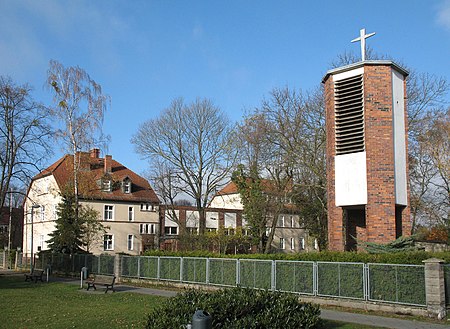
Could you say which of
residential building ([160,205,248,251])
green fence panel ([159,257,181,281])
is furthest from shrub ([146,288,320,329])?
residential building ([160,205,248,251])

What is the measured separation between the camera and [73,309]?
1631cm

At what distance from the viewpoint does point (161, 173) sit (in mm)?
46531

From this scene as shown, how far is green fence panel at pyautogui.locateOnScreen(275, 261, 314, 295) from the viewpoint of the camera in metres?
18.3

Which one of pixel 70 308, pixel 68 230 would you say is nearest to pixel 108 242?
Answer: pixel 68 230

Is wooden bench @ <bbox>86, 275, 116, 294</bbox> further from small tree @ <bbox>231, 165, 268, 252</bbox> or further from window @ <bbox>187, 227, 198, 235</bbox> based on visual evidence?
window @ <bbox>187, 227, 198, 235</bbox>

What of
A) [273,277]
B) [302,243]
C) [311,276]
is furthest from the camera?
[302,243]

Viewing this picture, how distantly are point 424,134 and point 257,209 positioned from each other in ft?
54.5

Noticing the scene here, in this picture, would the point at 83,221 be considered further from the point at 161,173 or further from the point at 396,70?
the point at 396,70

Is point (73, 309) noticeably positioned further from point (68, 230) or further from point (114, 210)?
point (114, 210)

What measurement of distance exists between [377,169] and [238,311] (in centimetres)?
1037

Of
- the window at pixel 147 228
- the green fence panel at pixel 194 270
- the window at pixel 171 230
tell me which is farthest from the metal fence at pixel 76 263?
the window at pixel 171 230

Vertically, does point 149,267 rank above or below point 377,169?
below

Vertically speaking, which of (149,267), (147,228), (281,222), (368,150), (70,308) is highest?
(368,150)

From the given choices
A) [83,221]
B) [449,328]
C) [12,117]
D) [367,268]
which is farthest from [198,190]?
[449,328]
